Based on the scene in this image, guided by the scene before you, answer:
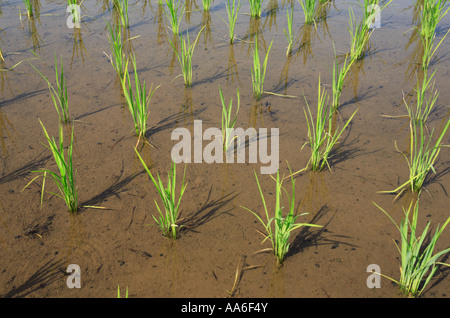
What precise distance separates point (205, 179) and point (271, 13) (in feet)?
9.36

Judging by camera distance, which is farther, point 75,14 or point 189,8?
point 189,8

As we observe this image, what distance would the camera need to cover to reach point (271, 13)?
14.5 feet

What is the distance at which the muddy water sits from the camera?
172 centimetres

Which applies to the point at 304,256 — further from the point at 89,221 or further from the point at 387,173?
the point at 89,221

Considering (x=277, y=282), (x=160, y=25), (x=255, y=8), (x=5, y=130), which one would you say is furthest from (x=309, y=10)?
(x=277, y=282)

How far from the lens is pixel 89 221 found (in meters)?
1.99

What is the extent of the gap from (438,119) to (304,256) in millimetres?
1587

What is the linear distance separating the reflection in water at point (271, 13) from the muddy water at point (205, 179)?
1.56 feet

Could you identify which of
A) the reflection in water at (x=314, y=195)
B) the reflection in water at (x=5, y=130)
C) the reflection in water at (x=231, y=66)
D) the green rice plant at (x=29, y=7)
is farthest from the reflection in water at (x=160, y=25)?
the reflection in water at (x=314, y=195)

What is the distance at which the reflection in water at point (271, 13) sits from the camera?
13.8 feet

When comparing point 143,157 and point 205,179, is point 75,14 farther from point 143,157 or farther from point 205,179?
point 205,179

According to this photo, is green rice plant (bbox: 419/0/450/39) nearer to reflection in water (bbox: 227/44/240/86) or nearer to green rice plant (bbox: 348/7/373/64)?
green rice plant (bbox: 348/7/373/64)

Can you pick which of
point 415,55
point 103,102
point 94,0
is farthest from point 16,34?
point 415,55
